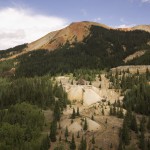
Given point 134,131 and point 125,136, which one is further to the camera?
point 134,131

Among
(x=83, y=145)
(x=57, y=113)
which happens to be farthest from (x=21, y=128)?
(x=83, y=145)

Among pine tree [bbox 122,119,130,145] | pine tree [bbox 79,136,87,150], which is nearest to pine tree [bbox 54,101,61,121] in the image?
pine tree [bbox 79,136,87,150]

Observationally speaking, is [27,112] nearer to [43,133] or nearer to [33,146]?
[43,133]

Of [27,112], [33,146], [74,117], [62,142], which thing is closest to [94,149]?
[62,142]

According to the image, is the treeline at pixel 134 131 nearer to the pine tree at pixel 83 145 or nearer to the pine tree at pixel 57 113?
the pine tree at pixel 83 145

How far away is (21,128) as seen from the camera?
521 ft

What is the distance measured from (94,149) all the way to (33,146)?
26.4m

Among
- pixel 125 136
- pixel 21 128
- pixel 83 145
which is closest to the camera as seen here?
pixel 83 145

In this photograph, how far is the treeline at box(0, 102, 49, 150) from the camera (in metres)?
147

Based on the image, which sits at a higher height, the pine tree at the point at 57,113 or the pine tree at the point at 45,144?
the pine tree at the point at 57,113

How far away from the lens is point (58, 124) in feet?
571

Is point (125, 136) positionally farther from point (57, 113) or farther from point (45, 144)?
point (57, 113)

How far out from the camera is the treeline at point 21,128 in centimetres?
14700

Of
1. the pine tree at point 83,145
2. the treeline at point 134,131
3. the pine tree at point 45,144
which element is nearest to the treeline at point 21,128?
the pine tree at point 45,144
